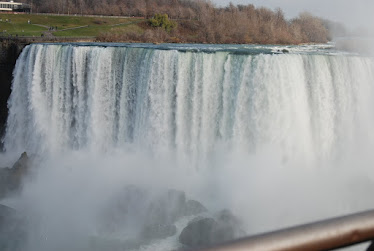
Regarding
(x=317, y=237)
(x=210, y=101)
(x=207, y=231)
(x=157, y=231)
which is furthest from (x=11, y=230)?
(x=317, y=237)

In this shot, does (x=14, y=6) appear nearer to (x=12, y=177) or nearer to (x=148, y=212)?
(x=12, y=177)

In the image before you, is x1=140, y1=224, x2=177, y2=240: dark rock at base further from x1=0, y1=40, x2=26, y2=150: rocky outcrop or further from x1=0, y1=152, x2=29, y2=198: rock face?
x1=0, y1=40, x2=26, y2=150: rocky outcrop

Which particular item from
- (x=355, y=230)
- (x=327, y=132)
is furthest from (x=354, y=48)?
(x=355, y=230)

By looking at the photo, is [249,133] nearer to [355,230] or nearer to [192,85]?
→ [192,85]

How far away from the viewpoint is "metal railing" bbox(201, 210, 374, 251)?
99 centimetres

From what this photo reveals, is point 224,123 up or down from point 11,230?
up

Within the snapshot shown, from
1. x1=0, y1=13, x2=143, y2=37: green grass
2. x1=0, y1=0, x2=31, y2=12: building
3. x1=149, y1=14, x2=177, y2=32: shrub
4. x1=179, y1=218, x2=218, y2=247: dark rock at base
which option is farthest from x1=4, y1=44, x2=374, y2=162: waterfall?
x1=0, y1=0, x2=31, y2=12: building

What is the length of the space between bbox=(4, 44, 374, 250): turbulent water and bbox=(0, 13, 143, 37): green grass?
24.0 metres

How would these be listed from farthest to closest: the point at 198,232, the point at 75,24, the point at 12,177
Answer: the point at 75,24
the point at 12,177
the point at 198,232

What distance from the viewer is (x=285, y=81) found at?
15.8 meters

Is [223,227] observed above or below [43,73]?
below

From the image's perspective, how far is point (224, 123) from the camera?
53.0 feet

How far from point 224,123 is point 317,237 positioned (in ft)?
49.7

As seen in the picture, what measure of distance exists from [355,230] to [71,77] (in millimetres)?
18121
